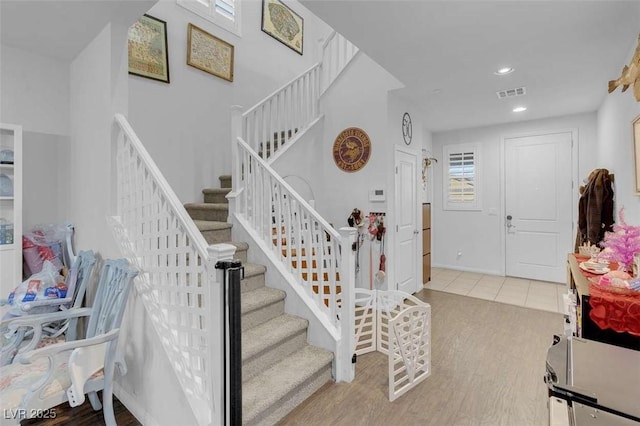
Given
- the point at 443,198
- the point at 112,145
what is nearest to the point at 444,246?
the point at 443,198

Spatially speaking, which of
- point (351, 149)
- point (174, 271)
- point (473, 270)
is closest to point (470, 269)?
point (473, 270)

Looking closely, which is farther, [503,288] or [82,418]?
[503,288]

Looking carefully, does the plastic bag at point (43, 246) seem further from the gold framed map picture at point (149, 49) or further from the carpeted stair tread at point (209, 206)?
the gold framed map picture at point (149, 49)

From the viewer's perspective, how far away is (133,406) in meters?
2.02

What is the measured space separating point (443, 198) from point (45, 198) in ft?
19.0

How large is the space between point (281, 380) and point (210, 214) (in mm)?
2007

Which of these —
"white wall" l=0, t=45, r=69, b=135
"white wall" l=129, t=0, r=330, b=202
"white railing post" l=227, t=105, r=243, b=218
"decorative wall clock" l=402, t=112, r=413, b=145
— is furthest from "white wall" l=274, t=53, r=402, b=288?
"white wall" l=0, t=45, r=69, b=135

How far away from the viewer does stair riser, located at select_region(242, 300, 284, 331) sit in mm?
2365

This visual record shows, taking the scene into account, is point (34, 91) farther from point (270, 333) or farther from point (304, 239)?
point (270, 333)

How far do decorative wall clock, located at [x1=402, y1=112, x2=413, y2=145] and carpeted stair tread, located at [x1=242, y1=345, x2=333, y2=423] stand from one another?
2991mm

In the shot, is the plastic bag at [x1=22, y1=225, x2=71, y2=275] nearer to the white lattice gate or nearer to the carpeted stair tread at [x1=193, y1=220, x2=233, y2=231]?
the carpeted stair tread at [x1=193, y1=220, x2=233, y2=231]

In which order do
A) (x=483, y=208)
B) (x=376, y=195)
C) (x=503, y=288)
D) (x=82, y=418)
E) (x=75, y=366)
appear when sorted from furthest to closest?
(x=483, y=208) < (x=503, y=288) < (x=376, y=195) < (x=82, y=418) < (x=75, y=366)

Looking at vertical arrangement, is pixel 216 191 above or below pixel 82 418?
above

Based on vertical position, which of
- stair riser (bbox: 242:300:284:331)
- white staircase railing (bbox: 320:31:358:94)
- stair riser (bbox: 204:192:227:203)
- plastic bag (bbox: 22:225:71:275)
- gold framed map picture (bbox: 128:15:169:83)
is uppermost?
white staircase railing (bbox: 320:31:358:94)
